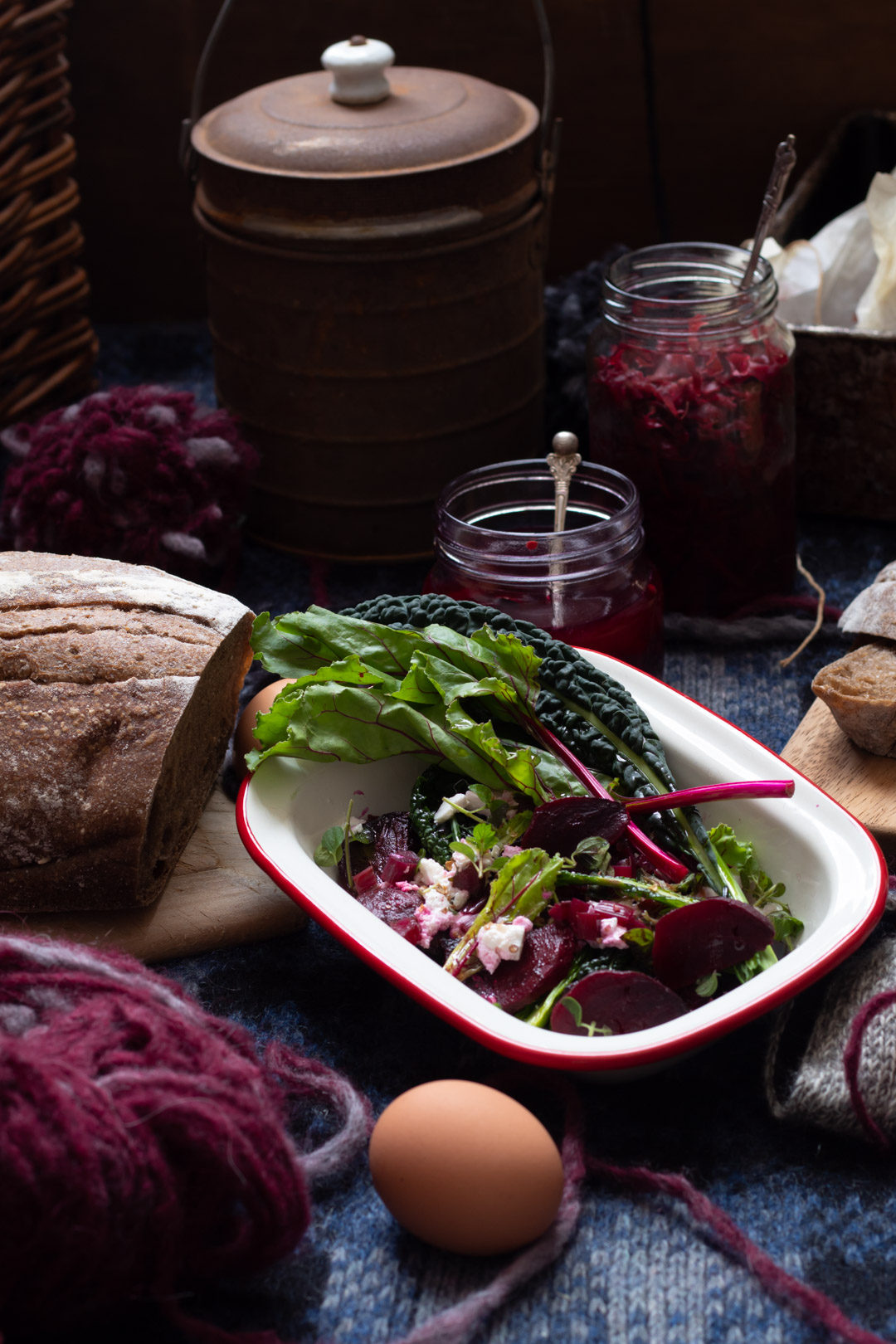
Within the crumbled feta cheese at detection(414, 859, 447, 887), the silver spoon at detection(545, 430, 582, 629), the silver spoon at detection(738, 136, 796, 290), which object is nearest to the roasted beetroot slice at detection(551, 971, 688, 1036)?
the crumbled feta cheese at detection(414, 859, 447, 887)

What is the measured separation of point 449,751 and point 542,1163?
0.30m

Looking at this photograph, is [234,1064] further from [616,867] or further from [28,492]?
[28,492]


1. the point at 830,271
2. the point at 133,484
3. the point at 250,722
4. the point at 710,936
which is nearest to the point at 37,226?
the point at 133,484

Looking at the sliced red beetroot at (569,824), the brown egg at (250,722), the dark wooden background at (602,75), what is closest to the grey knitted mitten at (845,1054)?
the sliced red beetroot at (569,824)

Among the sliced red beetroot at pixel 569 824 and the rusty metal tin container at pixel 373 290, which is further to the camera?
the rusty metal tin container at pixel 373 290

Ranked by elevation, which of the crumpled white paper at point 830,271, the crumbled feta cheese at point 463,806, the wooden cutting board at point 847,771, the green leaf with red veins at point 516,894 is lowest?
the wooden cutting board at point 847,771

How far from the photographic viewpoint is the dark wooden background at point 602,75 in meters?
1.71

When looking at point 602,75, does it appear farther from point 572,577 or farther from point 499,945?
point 499,945

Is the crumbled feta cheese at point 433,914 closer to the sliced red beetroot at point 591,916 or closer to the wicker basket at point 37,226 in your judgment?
the sliced red beetroot at point 591,916

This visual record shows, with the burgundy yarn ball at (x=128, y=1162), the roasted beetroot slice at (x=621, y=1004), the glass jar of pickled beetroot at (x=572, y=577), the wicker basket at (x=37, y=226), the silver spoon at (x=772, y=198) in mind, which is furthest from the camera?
the wicker basket at (x=37, y=226)

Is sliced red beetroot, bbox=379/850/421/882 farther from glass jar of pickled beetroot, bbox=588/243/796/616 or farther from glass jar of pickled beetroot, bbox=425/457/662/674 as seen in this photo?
glass jar of pickled beetroot, bbox=588/243/796/616

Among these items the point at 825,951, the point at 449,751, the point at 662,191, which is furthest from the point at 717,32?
the point at 825,951

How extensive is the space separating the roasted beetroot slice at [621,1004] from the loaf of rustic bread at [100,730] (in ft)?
1.05

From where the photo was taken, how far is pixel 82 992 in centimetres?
74
